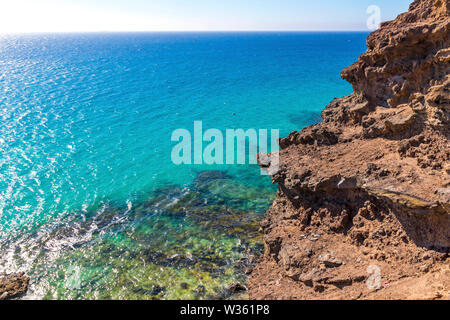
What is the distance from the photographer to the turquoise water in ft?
77.8

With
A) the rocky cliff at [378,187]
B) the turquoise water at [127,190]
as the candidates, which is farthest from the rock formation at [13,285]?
the rocky cliff at [378,187]

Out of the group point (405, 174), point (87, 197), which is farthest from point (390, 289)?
point (87, 197)

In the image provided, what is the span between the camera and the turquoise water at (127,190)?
23719 millimetres

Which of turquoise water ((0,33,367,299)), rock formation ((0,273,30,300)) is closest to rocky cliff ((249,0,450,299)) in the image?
turquoise water ((0,33,367,299))

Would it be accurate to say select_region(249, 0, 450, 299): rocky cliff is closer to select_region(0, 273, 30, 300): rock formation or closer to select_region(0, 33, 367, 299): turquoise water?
select_region(0, 33, 367, 299): turquoise water

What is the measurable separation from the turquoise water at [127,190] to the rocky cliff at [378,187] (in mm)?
6230

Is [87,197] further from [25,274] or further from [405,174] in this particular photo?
[405,174]

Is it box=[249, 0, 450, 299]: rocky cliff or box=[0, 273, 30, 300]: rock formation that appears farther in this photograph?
box=[0, 273, 30, 300]: rock formation

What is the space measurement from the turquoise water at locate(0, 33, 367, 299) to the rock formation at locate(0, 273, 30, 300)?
691mm

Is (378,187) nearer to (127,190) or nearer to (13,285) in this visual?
(13,285)

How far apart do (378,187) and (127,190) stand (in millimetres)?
28497
